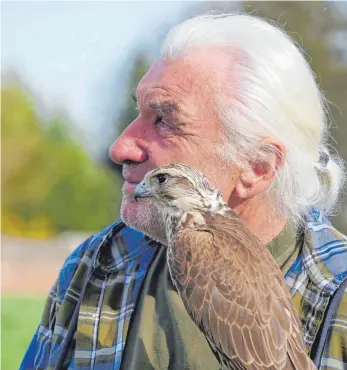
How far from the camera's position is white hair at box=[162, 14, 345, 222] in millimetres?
3527

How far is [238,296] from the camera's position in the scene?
10.3 ft

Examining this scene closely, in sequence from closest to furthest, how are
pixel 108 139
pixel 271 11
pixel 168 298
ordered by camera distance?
pixel 168 298
pixel 271 11
pixel 108 139

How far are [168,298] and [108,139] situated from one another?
24.8 meters

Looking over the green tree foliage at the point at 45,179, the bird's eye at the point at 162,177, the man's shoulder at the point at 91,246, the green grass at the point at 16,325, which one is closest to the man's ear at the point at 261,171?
the bird's eye at the point at 162,177

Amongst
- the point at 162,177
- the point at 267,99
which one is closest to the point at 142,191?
the point at 162,177

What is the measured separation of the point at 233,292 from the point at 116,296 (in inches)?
28.1

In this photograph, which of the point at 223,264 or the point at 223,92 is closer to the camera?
the point at 223,264

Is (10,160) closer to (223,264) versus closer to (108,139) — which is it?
(108,139)

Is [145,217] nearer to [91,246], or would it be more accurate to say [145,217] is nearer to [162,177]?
[162,177]

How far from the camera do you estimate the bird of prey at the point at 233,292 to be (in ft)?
10.1

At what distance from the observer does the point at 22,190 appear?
31.2m

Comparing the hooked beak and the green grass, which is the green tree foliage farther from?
the hooked beak

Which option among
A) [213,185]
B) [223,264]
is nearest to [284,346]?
[223,264]

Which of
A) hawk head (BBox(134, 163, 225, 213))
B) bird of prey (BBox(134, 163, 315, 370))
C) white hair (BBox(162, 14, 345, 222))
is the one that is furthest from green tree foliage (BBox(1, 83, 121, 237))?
bird of prey (BBox(134, 163, 315, 370))
